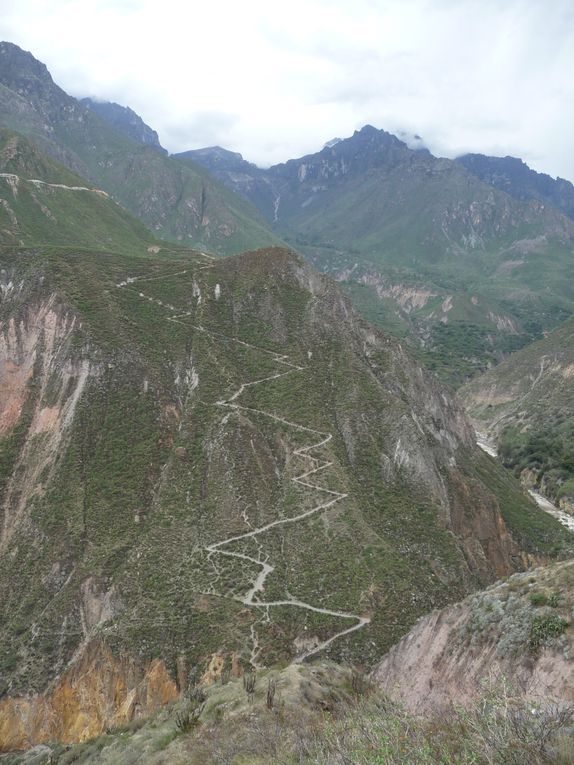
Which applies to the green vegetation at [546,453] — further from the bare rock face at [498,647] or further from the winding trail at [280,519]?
the bare rock face at [498,647]

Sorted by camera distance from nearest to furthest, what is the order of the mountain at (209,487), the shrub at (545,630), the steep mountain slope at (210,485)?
the shrub at (545,630) < the mountain at (209,487) < the steep mountain slope at (210,485)

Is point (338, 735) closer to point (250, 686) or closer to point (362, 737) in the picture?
point (362, 737)

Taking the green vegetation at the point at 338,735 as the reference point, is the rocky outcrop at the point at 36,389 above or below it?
above

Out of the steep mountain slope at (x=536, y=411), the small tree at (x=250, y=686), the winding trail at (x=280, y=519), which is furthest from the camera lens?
the steep mountain slope at (x=536, y=411)

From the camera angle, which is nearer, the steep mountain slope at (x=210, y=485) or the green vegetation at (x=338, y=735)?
the green vegetation at (x=338, y=735)

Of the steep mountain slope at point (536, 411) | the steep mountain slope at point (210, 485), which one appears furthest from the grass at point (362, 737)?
the steep mountain slope at point (536, 411)

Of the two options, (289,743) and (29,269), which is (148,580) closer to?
(289,743)

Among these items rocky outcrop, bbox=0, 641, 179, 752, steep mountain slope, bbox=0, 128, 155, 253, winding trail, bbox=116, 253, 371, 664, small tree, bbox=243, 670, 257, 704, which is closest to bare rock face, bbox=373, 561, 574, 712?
small tree, bbox=243, 670, 257, 704
